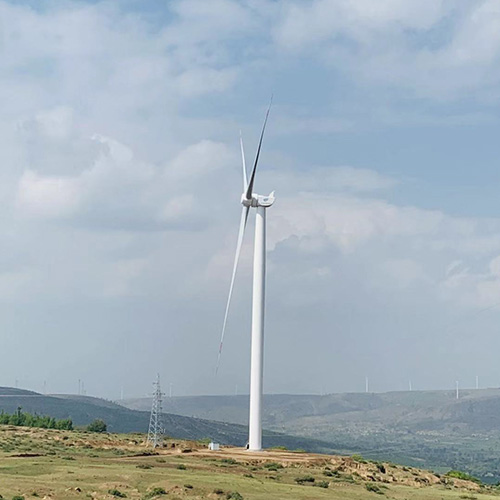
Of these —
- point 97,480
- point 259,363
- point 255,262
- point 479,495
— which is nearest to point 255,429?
point 259,363

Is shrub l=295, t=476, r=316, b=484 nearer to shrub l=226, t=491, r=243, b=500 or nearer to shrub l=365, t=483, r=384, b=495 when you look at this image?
shrub l=365, t=483, r=384, b=495

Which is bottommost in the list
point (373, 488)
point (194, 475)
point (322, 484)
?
point (373, 488)

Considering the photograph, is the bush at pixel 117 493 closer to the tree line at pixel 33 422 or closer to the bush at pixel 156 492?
the bush at pixel 156 492

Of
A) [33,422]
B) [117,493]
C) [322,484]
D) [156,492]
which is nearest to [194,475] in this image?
[156,492]

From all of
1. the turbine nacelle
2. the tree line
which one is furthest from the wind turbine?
the tree line

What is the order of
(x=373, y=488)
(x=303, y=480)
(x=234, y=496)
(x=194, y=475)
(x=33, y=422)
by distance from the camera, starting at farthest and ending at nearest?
(x=33, y=422)
(x=303, y=480)
(x=373, y=488)
(x=194, y=475)
(x=234, y=496)

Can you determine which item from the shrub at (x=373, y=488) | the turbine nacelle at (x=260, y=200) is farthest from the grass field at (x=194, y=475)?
the turbine nacelle at (x=260, y=200)

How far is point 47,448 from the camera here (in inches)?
3900

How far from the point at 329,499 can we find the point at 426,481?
24406mm

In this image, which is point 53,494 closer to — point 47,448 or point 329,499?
point 329,499

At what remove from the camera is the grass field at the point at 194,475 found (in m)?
65.9

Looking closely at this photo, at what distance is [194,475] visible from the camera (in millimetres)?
75438

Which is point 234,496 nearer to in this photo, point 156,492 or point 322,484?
point 156,492

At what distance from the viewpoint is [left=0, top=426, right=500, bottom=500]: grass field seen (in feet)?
216
